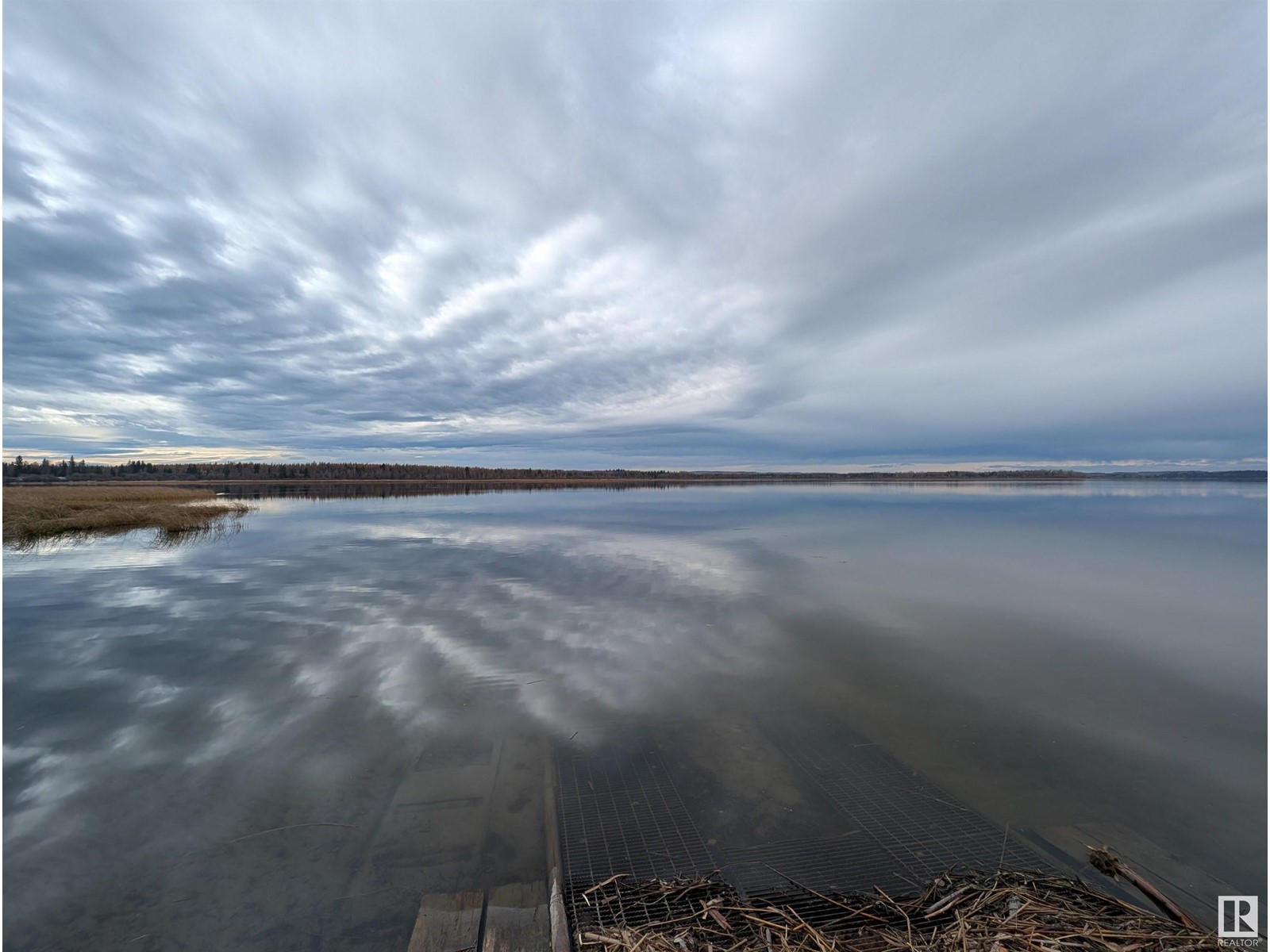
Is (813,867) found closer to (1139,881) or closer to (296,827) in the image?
(1139,881)

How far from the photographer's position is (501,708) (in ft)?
22.7

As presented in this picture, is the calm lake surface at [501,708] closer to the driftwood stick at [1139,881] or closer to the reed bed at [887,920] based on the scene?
the driftwood stick at [1139,881]

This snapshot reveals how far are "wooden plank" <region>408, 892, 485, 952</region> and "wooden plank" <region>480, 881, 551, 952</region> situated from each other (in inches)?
3.7

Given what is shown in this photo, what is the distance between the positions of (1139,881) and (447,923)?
453cm

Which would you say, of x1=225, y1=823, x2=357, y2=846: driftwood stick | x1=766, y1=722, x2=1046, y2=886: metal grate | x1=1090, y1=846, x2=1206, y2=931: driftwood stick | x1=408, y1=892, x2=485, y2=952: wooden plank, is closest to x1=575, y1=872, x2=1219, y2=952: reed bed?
x1=1090, y1=846, x2=1206, y2=931: driftwood stick

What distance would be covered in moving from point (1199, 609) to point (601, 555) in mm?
15980

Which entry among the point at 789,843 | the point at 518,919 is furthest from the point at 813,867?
the point at 518,919

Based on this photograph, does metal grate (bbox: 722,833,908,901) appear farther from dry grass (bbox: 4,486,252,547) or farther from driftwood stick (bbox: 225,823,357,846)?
dry grass (bbox: 4,486,252,547)

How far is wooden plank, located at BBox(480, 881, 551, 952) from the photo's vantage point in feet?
10.3

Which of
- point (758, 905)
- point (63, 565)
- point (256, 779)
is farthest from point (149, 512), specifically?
point (758, 905)

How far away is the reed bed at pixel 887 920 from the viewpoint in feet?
10.0

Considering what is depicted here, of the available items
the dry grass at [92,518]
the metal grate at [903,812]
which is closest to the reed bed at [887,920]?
the metal grate at [903,812]

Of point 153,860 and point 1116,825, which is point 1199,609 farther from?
point 153,860

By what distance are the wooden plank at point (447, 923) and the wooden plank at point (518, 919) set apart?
94mm
